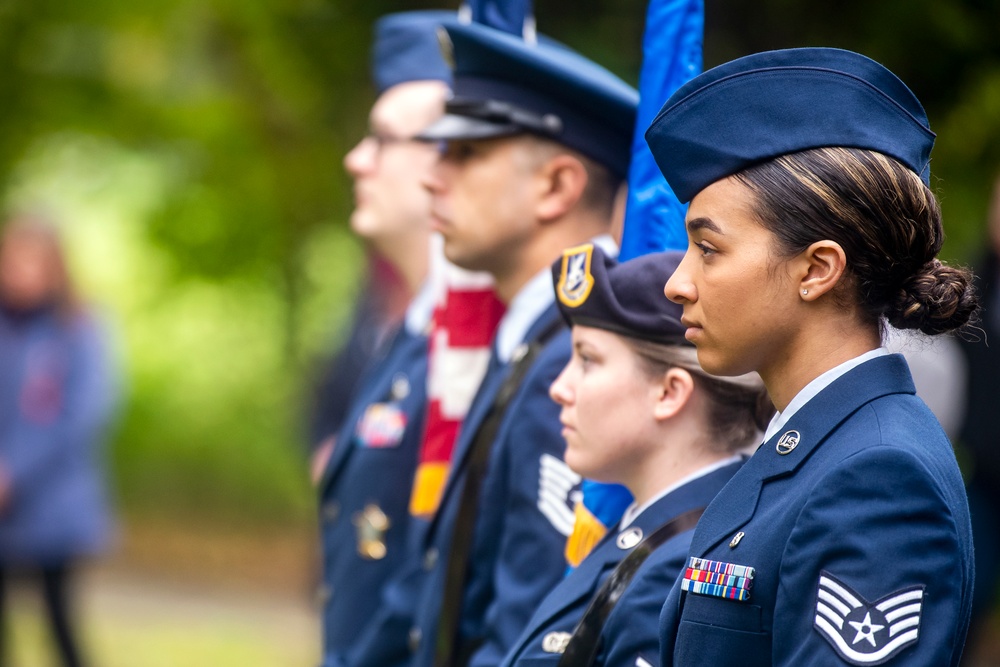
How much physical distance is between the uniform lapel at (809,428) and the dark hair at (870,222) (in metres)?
0.08

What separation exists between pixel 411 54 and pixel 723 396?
2151 mm

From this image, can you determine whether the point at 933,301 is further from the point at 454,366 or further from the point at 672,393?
the point at 454,366

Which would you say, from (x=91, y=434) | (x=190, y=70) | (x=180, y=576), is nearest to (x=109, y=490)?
(x=180, y=576)

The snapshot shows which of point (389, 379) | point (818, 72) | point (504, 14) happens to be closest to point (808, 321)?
point (818, 72)

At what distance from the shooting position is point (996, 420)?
5.25 meters

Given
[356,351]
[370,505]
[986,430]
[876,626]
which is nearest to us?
[876,626]

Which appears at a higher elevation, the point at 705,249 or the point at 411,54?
the point at 705,249

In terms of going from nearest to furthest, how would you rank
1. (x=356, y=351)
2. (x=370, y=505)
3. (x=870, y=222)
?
(x=870, y=222) < (x=370, y=505) < (x=356, y=351)

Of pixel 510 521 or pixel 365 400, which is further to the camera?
pixel 365 400

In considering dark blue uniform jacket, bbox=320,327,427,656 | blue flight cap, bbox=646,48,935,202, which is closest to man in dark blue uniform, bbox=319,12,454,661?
dark blue uniform jacket, bbox=320,327,427,656

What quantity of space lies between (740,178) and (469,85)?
1.53 metres

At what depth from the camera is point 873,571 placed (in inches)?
61.1

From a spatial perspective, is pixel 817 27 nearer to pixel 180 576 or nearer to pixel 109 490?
pixel 180 576

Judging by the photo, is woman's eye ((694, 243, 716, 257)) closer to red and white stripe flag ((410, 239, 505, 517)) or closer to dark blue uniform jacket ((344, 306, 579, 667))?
dark blue uniform jacket ((344, 306, 579, 667))
